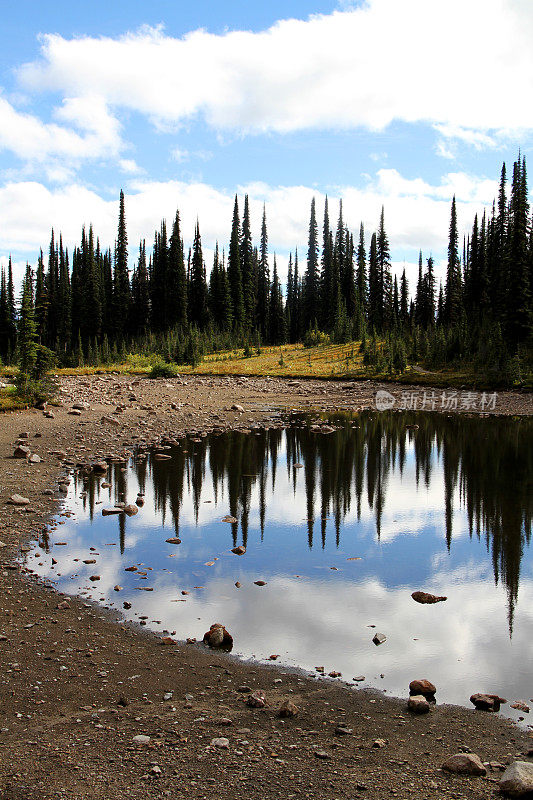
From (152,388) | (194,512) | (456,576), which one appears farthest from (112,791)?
(152,388)

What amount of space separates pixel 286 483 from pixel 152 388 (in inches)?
939

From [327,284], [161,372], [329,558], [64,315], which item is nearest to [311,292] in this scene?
[327,284]

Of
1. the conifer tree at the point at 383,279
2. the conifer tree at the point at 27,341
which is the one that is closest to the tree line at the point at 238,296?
the conifer tree at the point at 383,279

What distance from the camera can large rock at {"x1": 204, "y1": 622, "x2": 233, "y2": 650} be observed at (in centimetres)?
694

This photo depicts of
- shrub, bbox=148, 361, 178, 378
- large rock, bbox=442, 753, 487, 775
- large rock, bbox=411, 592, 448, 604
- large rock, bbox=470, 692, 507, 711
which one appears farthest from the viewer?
shrub, bbox=148, 361, 178, 378

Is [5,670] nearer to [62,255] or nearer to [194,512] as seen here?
[194,512]

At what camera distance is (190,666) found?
21.2ft

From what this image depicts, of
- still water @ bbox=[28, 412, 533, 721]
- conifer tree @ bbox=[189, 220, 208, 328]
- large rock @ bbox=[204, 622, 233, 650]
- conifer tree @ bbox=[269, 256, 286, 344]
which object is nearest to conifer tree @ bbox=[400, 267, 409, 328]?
conifer tree @ bbox=[269, 256, 286, 344]

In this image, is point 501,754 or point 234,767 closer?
point 234,767

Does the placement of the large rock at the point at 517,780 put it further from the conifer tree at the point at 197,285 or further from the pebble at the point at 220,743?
the conifer tree at the point at 197,285

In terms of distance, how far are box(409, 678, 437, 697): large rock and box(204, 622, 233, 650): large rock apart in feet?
6.85

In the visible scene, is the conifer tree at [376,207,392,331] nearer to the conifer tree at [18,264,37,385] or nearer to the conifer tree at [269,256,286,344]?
the conifer tree at [269,256,286,344]

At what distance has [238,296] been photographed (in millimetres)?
84500

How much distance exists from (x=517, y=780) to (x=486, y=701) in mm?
1454
